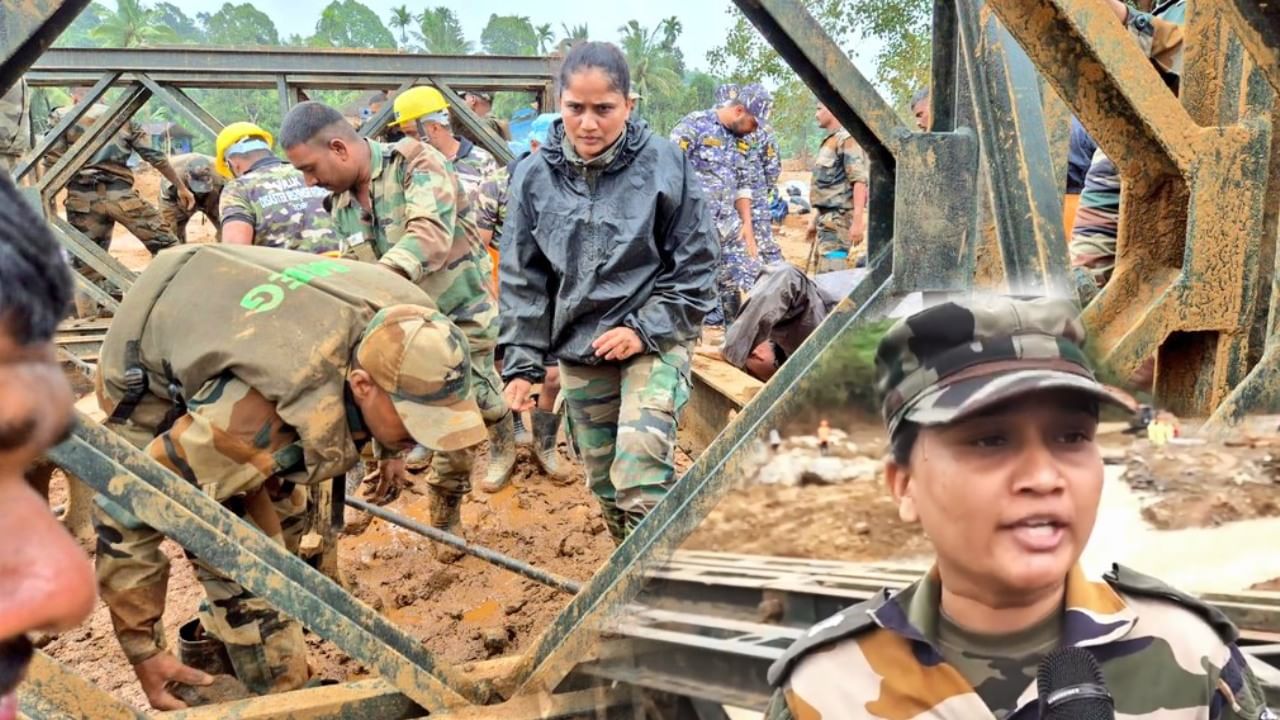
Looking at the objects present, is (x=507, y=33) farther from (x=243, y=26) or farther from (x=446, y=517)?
(x=446, y=517)

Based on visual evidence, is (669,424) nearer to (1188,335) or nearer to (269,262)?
(269,262)

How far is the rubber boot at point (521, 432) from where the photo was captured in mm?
5309

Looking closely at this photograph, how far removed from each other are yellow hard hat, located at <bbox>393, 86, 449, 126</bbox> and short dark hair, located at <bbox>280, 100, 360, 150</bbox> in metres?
2.56

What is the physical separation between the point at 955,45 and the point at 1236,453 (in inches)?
35.6

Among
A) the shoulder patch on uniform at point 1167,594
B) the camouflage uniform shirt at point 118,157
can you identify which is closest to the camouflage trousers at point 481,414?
the shoulder patch on uniform at point 1167,594

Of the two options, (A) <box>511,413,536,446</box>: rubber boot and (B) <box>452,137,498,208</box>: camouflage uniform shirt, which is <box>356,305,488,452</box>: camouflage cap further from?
(B) <box>452,137,498,208</box>: camouflage uniform shirt

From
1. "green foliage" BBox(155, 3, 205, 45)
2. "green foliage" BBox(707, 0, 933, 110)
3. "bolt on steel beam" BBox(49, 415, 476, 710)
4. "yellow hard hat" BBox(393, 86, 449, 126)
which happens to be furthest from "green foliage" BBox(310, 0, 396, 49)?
"bolt on steel beam" BBox(49, 415, 476, 710)

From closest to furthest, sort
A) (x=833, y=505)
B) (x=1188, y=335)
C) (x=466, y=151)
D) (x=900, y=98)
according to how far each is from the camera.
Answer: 1. (x=833, y=505)
2. (x=1188, y=335)
3. (x=466, y=151)
4. (x=900, y=98)

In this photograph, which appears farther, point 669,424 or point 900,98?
point 900,98

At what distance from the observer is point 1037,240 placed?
1675mm

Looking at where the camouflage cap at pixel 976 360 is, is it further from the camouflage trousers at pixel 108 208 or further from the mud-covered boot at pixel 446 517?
the camouflage trousers at pixel 108 208

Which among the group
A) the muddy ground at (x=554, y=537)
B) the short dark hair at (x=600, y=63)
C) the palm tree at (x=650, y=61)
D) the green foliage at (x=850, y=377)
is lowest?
the muddy ground at (x=554, y=537)

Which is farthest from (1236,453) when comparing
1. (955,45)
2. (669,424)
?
(669,424)

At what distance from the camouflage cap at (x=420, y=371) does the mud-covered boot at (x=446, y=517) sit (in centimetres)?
186
